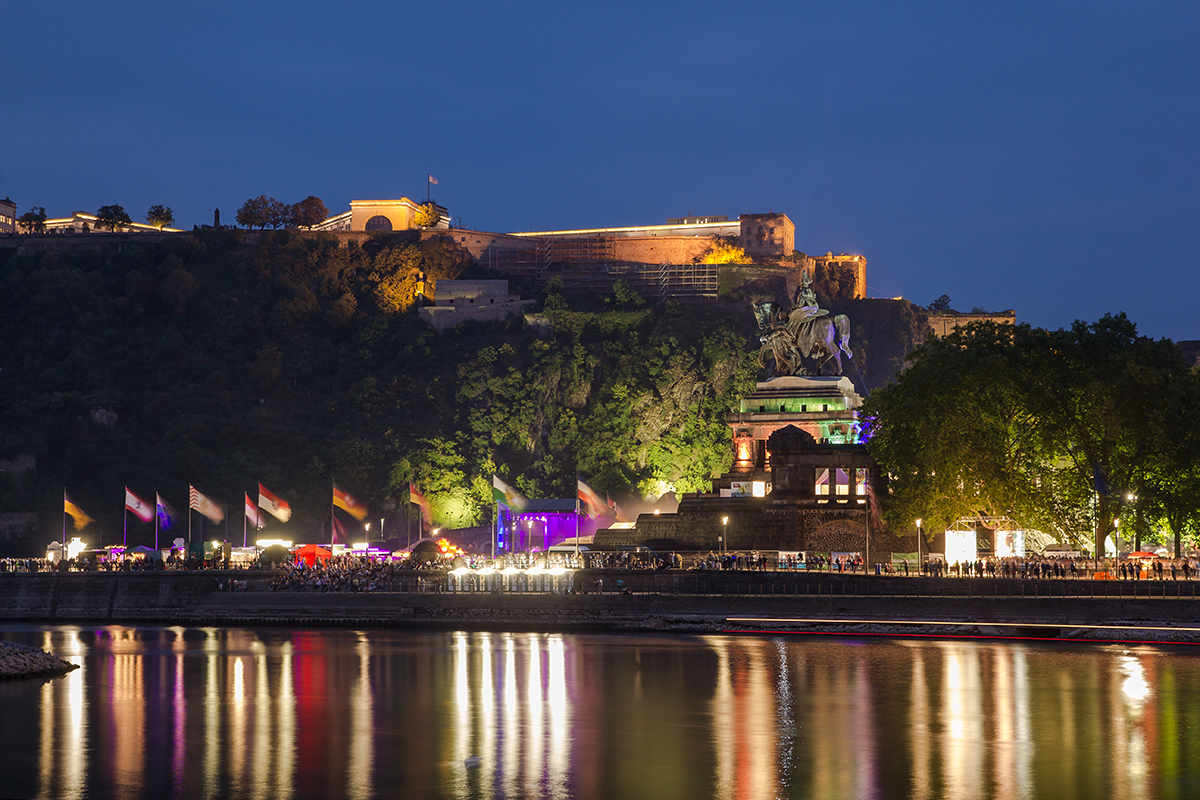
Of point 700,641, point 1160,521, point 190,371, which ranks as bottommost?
point 700,641

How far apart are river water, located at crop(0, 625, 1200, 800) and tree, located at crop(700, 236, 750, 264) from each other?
3459 inches

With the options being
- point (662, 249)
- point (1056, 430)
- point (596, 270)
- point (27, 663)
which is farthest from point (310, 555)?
point (662, 249)

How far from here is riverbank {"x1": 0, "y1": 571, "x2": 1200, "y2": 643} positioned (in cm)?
4809

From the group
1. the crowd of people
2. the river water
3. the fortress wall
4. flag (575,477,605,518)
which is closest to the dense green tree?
the river water

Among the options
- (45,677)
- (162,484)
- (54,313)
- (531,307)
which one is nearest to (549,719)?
(45,677)

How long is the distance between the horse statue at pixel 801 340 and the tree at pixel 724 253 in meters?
46.0

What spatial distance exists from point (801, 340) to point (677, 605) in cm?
3242

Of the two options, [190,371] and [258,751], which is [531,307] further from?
[258,751]

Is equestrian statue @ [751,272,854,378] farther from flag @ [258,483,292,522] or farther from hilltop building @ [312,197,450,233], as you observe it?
hilltop building @ [312,197,450,233]

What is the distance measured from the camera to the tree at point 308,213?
477 feet

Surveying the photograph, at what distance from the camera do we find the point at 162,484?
10225 cm

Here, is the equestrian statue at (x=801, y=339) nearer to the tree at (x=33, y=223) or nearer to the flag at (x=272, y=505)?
the flag at (x=272, y=505)

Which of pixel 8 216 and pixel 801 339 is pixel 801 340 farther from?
pixel 8 216

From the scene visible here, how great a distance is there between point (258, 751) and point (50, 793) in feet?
15.6
